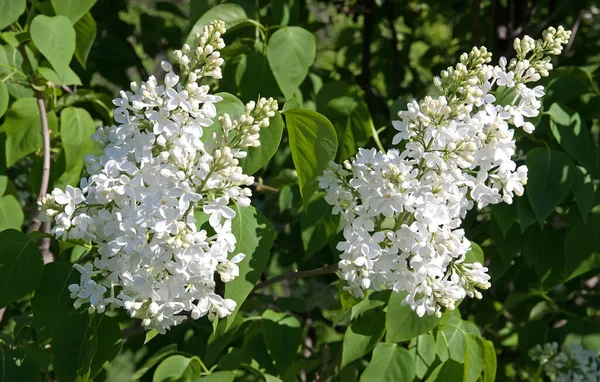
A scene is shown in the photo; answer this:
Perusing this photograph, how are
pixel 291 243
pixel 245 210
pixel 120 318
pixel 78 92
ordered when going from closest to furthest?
1. pixel 245 210
2. pixel 120 318
3. pixel 78 92
4. pixel 291 243

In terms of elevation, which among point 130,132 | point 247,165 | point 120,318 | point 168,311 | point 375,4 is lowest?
point 120,318

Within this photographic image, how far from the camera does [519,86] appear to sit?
159 centimetres

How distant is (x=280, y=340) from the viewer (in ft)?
6.93

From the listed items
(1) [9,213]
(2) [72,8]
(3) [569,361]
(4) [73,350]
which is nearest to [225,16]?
(2) [72,8]

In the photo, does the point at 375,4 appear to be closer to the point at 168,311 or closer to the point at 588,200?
the point at 588,200

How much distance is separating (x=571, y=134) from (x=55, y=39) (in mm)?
1365

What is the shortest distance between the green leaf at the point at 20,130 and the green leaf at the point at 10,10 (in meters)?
0.23

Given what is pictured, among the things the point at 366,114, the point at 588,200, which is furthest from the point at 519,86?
the point at 366,114

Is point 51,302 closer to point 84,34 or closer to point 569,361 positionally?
point 84,34

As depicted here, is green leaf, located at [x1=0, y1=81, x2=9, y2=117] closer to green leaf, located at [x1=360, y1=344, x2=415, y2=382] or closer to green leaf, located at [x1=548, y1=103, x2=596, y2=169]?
green leaf, located at [x1=360, y1=344, x2=415, y2=382]

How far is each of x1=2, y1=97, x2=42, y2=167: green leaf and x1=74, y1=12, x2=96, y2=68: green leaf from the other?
23 centimetres

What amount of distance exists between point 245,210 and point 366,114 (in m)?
0.80

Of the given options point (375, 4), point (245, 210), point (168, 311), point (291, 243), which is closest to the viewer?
point (168, 311)

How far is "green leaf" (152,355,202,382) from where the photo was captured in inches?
76.6
